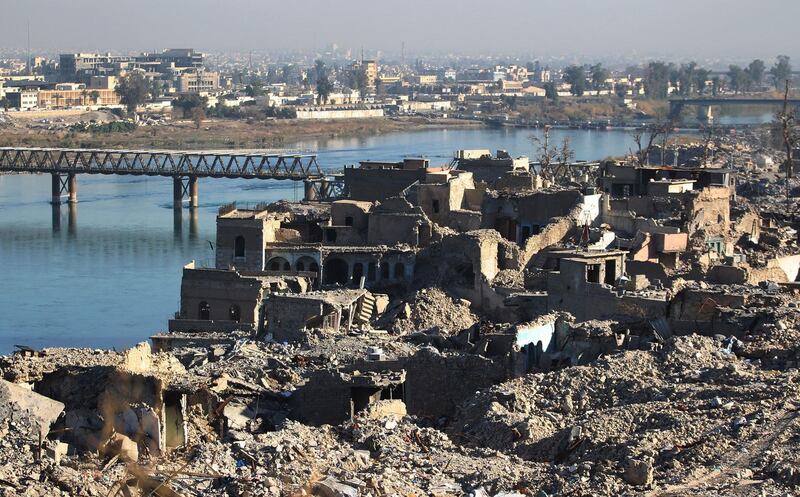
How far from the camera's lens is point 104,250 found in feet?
99.6

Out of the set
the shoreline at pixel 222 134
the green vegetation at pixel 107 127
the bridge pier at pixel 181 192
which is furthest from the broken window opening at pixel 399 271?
the green vegetation at pixel 107 127

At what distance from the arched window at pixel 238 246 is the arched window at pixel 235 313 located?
2070mm

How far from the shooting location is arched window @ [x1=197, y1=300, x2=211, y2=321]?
59.2 ft

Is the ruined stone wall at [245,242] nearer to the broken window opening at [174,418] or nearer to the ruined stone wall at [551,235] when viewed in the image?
the ruined stone wall at [551,235]

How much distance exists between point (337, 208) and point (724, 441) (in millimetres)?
11800

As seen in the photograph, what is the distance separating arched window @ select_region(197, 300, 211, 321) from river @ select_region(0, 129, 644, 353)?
1.76 m

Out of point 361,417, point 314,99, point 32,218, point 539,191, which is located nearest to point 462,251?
point 539,191

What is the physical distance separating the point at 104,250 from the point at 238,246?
11.0 meters

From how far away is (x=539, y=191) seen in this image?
20578mm

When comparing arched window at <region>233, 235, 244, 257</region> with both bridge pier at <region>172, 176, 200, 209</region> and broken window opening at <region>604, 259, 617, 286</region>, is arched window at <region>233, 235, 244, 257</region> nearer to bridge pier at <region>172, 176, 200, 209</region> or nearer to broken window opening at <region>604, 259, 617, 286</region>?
broken window opening at <region>604, 259, 617, 286</region>

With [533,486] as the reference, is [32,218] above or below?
A: below

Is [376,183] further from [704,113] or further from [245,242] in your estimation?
[704,113]

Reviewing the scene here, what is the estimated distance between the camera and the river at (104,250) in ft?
71.2

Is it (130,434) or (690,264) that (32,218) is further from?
(130,434)
